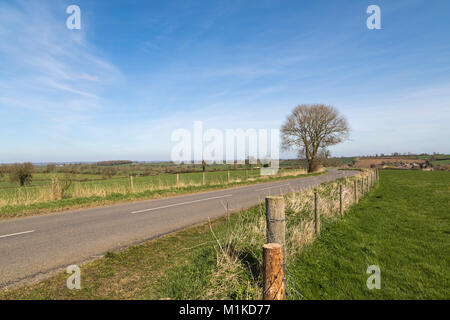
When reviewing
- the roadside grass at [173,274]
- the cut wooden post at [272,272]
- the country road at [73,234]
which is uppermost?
the cut wooden post at [272,272]

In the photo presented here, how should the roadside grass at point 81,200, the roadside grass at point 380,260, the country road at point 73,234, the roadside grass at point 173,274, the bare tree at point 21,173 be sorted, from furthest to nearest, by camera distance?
the bare tree at point 21,173
the roadside grass at point 81,200
the country road at point 73,234
the roadside grass at point 380,260
the roadside grass at point 173,274

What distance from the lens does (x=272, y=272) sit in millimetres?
2977

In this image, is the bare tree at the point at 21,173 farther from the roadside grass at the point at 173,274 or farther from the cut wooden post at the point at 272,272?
the cut wooden post at the point at 272,272

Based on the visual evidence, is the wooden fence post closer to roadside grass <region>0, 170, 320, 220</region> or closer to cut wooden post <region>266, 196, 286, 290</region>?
cut wooden post <region>266, 196, 286, 290</region>

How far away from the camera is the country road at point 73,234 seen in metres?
4.80

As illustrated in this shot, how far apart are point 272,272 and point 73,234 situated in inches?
267

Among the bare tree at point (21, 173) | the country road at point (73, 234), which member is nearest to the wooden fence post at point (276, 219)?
the country road at point (73, 234)

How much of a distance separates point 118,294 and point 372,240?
20.8 feet

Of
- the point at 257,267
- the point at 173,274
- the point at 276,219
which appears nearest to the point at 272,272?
the point at 276,219

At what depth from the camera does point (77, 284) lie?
394 centimetres

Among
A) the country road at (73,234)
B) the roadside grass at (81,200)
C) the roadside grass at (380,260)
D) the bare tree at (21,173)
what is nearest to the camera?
the roadside grass at (380,260)

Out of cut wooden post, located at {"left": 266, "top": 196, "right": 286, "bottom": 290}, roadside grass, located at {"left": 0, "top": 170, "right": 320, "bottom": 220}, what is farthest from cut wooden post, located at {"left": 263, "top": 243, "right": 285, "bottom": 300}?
roadside grass, located at {"left": 0, "top": 170, "right": 320, "bottom": 220}

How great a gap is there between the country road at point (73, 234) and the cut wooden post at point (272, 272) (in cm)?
362

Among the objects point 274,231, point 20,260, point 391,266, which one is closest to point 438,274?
point 391,266
